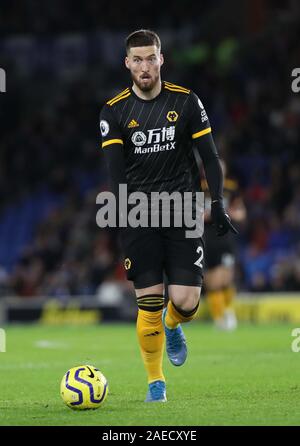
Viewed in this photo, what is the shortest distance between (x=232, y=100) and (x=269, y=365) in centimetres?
1273

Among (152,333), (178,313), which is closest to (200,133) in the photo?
(178,313)

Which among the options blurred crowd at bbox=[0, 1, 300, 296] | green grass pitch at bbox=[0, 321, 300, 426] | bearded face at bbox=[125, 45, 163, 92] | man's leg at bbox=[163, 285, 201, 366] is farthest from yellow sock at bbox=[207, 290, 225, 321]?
bearded face at bbox=[125, 45, 163, 92]

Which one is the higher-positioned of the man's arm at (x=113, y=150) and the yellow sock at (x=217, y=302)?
the yellow sock at (x=217, y=302)

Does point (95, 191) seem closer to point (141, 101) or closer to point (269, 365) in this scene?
point (269, 365)

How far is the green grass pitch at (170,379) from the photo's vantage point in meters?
6.42

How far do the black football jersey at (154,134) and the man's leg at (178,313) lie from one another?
0.69m

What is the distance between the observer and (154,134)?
7367mm

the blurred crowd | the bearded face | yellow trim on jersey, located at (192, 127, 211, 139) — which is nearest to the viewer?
the bearded face

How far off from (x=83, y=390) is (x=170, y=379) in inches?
87.4

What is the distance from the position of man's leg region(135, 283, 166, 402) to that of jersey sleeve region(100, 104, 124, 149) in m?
1.01

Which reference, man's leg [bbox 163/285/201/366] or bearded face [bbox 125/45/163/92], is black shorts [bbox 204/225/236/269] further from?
bearded face [bbox 125/45/163/92]

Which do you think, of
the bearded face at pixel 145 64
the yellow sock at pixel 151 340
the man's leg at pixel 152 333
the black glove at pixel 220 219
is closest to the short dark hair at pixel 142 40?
the bearded face at pixel 145 64

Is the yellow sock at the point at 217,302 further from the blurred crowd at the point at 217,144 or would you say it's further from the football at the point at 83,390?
the football at the point at 83,390

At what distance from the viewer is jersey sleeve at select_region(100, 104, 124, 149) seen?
7.34 meters
